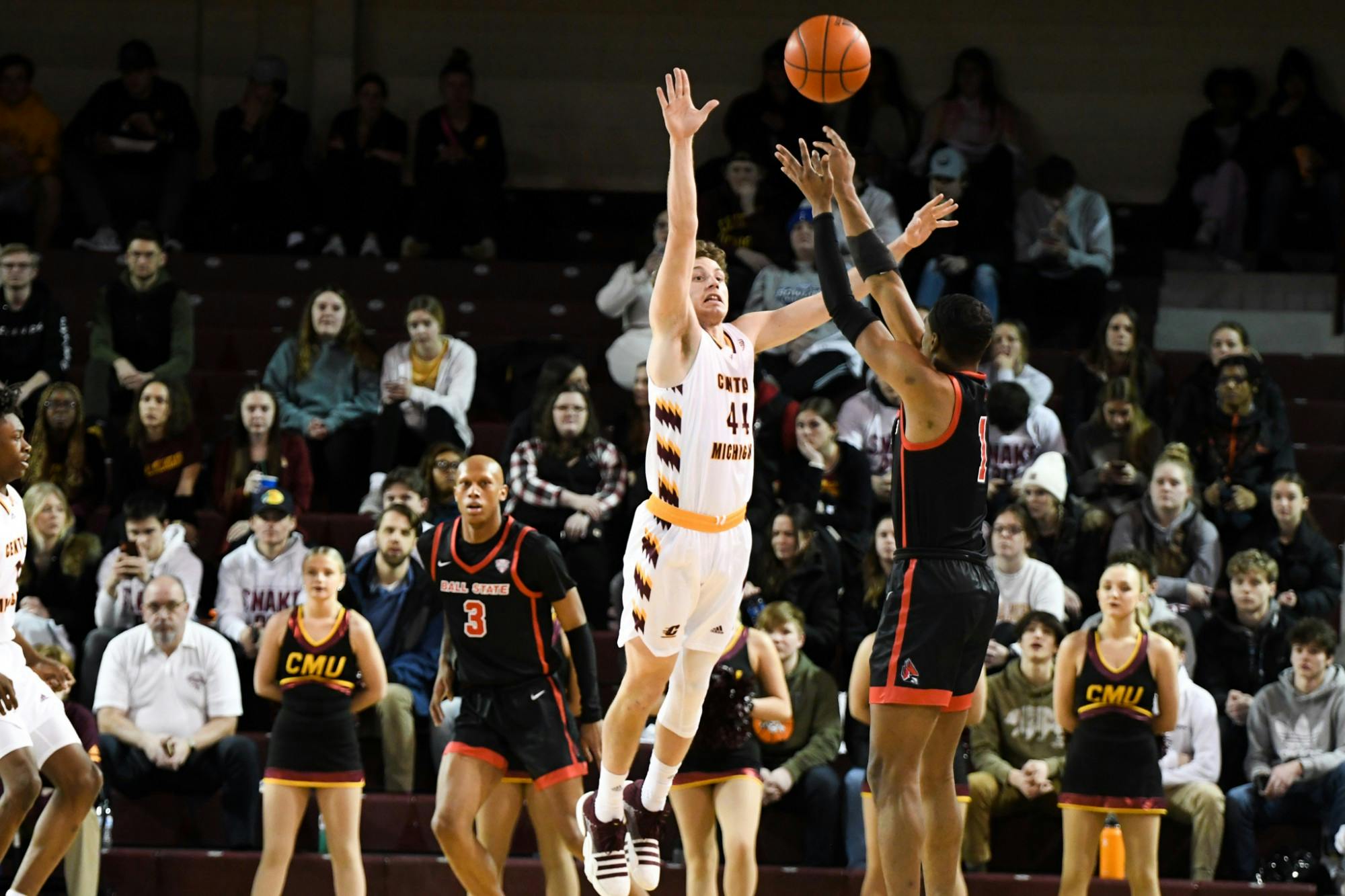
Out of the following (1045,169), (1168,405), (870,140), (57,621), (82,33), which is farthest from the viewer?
(82,33)

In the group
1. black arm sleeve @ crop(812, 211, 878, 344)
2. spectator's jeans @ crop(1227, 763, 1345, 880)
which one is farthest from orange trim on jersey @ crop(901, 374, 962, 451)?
spectator's jeans @ crop(1227, 763, 1345, 880)

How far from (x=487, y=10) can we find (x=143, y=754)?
8240 mm

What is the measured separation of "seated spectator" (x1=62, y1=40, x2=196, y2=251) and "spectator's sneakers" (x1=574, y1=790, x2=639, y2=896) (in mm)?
8558

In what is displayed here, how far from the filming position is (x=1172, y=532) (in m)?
10.5

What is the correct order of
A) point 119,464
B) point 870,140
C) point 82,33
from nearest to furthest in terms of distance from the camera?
point 119,464 < point 870,140 < point 82,33

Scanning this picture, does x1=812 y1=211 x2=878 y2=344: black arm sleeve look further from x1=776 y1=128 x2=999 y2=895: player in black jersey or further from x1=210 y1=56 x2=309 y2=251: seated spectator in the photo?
x1=210 y1=56 x2=309 y2=251: seated spectator

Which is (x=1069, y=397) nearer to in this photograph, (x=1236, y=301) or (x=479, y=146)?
(x=1236, y=301)

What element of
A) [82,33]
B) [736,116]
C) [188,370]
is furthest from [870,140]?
[82,33]

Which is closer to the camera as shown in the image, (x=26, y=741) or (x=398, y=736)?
(x=26, y=741)

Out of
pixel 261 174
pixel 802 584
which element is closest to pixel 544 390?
pixel 802 584

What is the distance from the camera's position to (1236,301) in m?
14.4

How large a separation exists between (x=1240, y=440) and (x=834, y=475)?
2530 mm

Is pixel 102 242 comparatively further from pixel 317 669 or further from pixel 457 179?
pixel 317 669

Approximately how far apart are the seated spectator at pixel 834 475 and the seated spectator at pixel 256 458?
2.92 metres
